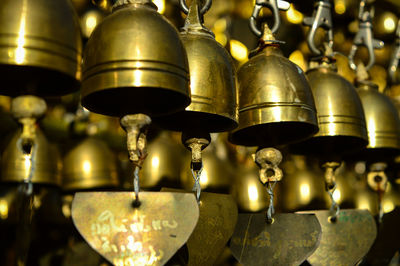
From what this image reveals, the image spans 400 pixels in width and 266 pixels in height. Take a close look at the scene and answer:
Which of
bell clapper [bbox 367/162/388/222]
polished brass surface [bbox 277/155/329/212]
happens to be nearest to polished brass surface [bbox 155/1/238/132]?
bell clapper [bbox 367/162/388/222]

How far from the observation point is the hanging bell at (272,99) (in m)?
1.05

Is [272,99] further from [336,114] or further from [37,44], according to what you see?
[37,44]

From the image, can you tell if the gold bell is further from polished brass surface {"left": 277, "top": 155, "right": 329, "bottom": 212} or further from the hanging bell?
polished brass surface {"left": 277, "top": 155, "right": 329, "bottom": 212}

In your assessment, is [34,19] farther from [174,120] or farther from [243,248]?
[243,248]

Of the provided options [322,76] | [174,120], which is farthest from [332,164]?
[174,120]

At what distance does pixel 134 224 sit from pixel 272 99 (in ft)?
1.32

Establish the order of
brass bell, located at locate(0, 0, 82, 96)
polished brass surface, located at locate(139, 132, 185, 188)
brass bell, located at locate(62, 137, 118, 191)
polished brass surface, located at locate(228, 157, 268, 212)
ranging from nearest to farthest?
brass bell, located at locate(0, 0, 82, 96) → brass bell, located at locate(62, 137, 118, 191) → polished brass surface, located at locate(139, 132, 185, 188) → polished brass surface, located at locate(228, 157, 268, 212)

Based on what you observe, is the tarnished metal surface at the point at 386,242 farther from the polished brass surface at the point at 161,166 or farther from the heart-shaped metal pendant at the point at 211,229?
the polished brass surface at the point at 161,166

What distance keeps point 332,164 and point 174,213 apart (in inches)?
24.3

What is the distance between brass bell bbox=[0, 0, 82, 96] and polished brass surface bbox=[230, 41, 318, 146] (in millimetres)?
388

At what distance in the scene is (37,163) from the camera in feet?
5.00

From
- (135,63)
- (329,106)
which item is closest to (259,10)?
(329,106)

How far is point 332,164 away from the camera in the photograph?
133 centimetres

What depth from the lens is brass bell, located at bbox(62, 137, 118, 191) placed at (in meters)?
1.75
